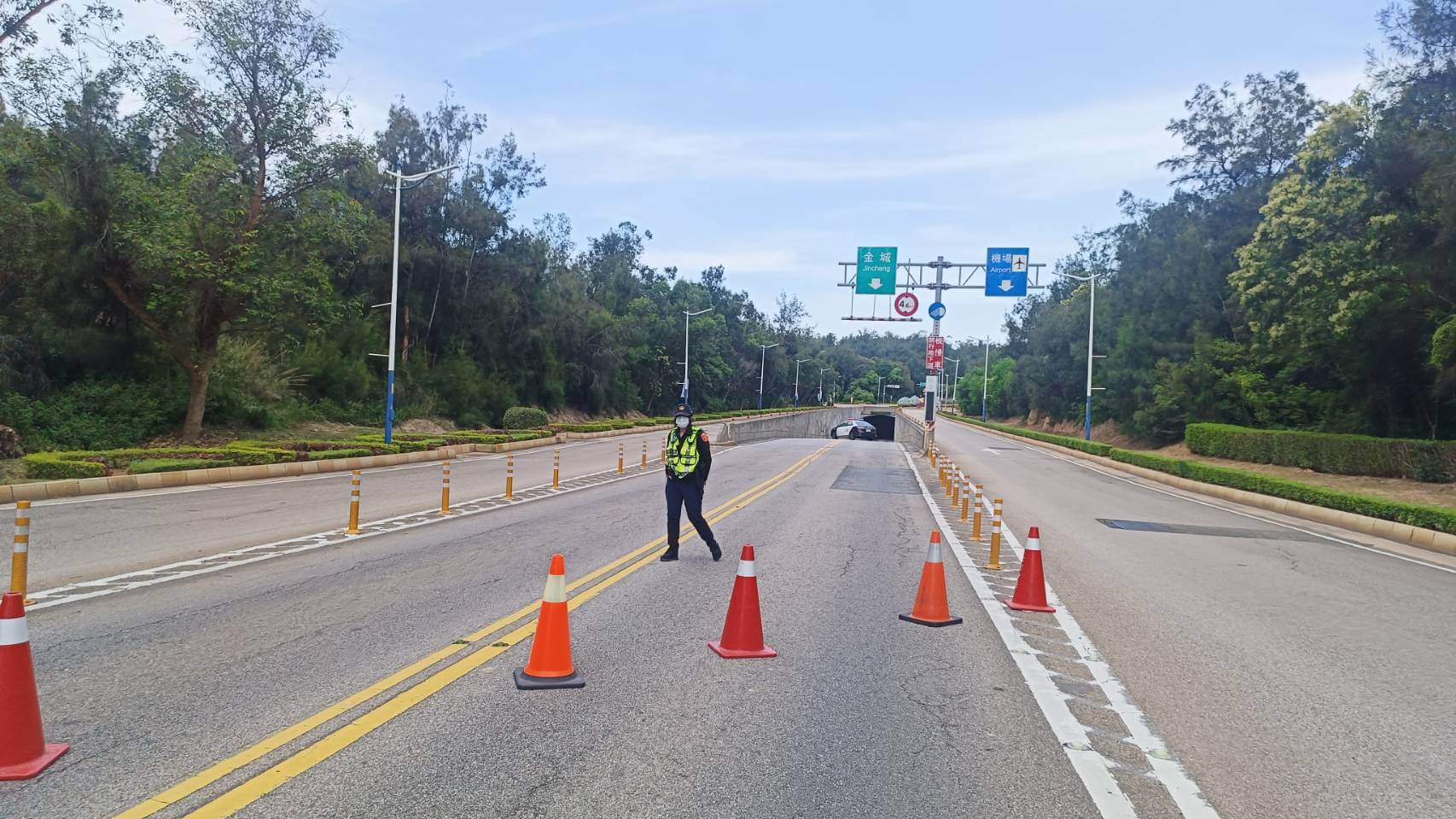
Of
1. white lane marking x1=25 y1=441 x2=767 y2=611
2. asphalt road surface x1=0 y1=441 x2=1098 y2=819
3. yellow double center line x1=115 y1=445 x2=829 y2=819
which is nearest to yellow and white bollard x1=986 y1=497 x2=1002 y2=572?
asphalt road surface x1=0 y1=441 x2=1098 y2=819

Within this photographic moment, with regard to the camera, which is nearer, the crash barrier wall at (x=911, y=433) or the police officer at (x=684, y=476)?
the police officer at (x=684, y=476)

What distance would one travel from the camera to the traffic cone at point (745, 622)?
682cm

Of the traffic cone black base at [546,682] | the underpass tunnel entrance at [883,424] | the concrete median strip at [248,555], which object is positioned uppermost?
the traffic cone black base at [546,682]

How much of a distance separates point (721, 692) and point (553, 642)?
1103 mm

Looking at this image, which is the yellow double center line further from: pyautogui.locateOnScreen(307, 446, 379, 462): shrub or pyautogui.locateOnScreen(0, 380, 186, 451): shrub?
pyautogui.locateOnScreen(0, 380, 186, 451): shrub

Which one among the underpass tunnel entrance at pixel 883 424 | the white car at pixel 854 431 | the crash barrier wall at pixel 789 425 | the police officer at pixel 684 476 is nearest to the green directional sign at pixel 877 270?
the crash barrier wall at pixel 789 425

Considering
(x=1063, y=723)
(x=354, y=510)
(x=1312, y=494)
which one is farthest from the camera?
(x=1312, y=494)

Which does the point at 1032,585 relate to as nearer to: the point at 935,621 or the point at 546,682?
the point at 935,621

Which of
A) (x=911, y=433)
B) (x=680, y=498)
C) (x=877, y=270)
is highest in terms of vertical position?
(x=877, y=270)

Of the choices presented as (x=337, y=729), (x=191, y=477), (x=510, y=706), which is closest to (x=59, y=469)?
(x=191, y=477)

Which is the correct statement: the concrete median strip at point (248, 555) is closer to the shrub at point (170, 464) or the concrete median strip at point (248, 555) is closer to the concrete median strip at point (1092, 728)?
the shrub at point (170, 464)

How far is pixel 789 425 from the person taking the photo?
74750 mm

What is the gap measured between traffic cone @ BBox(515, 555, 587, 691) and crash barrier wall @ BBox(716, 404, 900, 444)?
41897mm

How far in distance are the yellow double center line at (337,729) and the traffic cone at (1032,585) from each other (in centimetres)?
409
